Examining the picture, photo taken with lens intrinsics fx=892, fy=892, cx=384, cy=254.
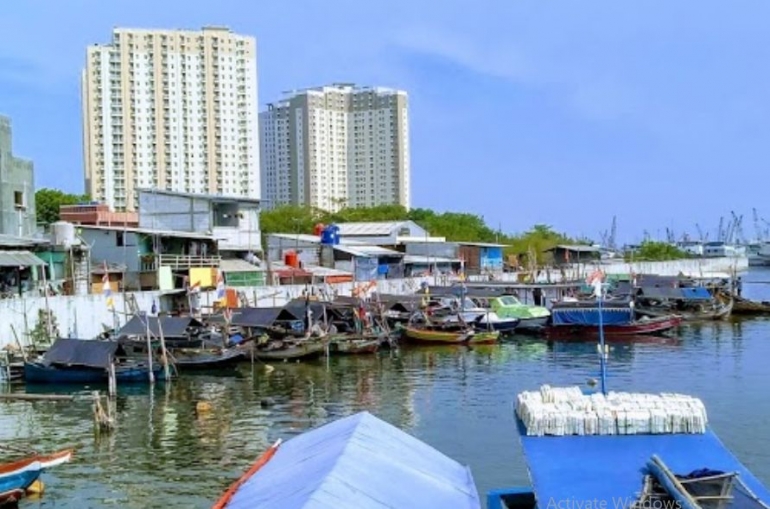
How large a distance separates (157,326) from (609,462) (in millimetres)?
29401

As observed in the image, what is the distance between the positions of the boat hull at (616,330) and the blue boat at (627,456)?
37936 mm

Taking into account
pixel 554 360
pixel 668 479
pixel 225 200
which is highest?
pixel 225 200

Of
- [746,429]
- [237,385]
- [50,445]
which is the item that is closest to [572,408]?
[746,429]

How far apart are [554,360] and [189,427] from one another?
2060 cm

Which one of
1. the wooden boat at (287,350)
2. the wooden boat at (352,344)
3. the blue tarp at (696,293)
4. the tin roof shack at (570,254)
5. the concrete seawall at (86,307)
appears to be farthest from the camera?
the tin roof shack at (570,254)

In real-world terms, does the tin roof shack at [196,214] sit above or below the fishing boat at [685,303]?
above

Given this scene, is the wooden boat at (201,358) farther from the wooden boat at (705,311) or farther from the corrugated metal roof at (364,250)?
the corrugated metal roof at (364,250)

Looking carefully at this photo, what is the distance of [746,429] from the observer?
2536 centimetres

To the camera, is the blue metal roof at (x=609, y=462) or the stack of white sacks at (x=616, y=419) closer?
the blue metal roof at (x=609, y=462)

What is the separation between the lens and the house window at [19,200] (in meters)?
52.3

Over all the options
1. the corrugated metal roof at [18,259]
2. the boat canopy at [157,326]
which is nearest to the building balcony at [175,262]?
the corrugated metal roof at [18,259]

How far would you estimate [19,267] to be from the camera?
143 feet

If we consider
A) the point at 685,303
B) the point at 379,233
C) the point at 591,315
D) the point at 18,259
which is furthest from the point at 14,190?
the point at 685,303

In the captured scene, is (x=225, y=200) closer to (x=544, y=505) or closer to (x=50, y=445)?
(x=50, y=445)
